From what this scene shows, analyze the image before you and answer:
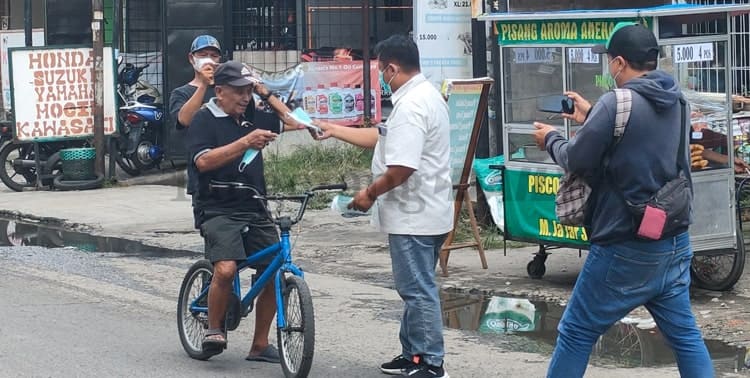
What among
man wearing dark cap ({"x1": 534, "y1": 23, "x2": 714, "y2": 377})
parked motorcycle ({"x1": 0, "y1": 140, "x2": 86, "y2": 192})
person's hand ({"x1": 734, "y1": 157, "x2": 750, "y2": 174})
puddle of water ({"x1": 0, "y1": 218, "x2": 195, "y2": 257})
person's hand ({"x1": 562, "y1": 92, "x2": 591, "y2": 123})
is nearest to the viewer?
man wearing dark cap ({"x1": 534, "y1": 23, "x2": 714, "y2": 377})

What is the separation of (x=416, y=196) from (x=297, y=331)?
0.96 m

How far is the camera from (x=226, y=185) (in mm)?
6504

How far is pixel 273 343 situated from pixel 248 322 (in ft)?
2.33

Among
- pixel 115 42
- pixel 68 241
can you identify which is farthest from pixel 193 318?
pixel 115 42

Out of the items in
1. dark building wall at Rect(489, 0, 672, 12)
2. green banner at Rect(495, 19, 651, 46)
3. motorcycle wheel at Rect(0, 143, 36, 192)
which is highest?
dark building wall at Rect(489, 0, 672, 12)

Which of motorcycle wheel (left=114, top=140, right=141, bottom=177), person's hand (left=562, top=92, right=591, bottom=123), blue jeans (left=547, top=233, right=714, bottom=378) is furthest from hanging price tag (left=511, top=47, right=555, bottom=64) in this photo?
motorcycle wheel (left=114, top=140, right=141, bottom=177)

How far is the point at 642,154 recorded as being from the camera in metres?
5.06

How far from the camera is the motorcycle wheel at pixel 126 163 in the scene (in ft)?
54.2

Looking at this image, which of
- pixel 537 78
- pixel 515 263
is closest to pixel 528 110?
pixel 537 78

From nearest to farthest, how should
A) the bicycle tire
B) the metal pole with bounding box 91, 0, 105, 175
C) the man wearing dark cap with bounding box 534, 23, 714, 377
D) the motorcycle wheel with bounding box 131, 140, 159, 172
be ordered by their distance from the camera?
1. the man wearing dark cap with bounding box 534, 23, 714, 377
2. the bicycle tire
3. the metal pole with bounding box 91, 0, 105, 175
4. the motorcycle wheel with bounding box 131, 140, 159, 172

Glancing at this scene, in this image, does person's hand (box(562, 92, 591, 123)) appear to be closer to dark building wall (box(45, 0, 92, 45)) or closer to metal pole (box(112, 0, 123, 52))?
metal pole (box(112, 0, 123, 52))

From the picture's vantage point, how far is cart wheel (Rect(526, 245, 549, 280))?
31.0ft

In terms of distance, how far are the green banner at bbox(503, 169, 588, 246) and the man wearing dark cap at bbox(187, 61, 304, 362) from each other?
2.94m

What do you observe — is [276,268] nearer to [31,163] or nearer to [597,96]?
[597,96]
